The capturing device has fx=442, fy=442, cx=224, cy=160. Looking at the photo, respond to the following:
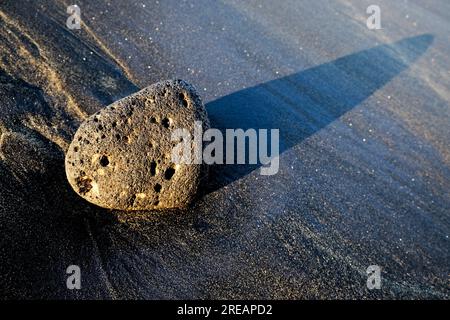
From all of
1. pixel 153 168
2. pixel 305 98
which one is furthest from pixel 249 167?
pixel 305 98

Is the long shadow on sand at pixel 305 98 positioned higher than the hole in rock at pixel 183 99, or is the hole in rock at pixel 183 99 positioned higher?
the hole in rock at pixel 183 99

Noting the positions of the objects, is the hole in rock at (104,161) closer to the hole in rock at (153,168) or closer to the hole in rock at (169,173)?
the hole in rock at (153,168)

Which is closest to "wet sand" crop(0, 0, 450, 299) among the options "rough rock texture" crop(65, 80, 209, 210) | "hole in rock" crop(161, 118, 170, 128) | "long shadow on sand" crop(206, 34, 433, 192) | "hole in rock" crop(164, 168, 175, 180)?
"long shadow on sand" crop(206, 34, 433, 192)

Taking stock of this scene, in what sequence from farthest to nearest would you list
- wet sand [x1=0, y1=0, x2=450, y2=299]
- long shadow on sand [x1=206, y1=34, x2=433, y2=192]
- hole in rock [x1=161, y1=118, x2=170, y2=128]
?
long shadow on sand [x1=206, y1=34, x2=433, y2=192] < hole in rock [x1=161, y1=118, x2=170, y2=128] < wet sand [x1=0, y1=0, x2=450, y2=299]

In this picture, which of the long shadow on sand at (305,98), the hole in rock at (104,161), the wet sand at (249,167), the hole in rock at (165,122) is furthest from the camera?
the long shadow on sand at (305,98)

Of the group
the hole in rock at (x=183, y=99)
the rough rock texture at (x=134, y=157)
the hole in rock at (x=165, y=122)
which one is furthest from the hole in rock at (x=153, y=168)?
the hole in rock at (x=183, y=99)

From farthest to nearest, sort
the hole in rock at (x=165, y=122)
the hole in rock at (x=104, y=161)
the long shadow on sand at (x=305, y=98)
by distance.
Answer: the long shadow on sand at (x=305, y=98) → the hole in rock at (x=165, y=122) → the hole in rock at (x=104, y=161)

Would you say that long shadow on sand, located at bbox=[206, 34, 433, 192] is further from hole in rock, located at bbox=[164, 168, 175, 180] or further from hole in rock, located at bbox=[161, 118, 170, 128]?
hole in rock, located at bbox=[161, 118, 170, 128]
